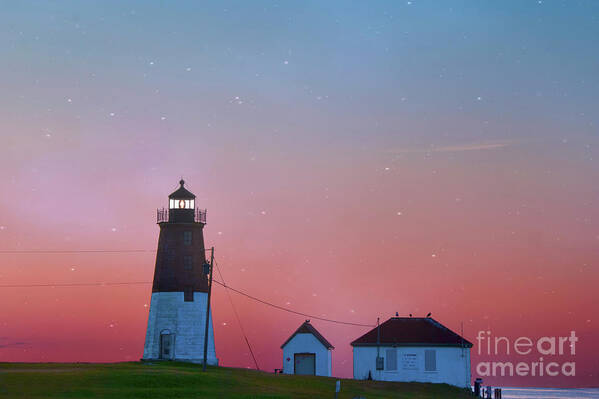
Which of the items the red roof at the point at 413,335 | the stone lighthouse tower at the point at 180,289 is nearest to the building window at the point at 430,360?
the red roof at the point at 413,335

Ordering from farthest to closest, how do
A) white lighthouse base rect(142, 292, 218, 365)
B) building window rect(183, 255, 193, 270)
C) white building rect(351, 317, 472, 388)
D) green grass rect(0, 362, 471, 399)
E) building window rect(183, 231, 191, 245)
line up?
white building rect(351, 317, 472, 388)
building window rect(183, 231, 191, 245)
building window rect(183, 255, 193, 270)
white lighthouse base rect(142, 292, 218, 365)
green grass rect(0, 362, 471, 399)

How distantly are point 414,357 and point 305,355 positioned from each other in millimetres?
8933

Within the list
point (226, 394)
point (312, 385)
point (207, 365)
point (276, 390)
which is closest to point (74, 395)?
point (226, 394)

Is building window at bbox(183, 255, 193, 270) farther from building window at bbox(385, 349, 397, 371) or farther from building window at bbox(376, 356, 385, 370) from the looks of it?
building window at bbox(385, 349, 397, 371)

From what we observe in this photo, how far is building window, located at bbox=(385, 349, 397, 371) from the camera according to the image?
67.9 m

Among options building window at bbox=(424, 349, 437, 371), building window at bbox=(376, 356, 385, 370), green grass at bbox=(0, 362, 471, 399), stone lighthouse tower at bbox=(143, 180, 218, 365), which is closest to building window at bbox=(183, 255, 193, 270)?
stone lighthouse tower at bbox=(143, 180, 218, 365)

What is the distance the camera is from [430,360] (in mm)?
67688

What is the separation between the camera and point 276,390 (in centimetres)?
4891

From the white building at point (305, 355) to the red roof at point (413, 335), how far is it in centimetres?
298

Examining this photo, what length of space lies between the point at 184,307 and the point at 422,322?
2095 centimetres

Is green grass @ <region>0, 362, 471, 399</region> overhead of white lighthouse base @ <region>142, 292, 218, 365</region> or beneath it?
beneath

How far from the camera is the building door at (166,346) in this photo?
64.0 m

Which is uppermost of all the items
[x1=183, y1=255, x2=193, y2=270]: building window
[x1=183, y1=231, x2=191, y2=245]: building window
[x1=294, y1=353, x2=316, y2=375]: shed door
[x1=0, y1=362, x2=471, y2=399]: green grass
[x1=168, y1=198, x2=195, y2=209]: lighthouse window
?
[x1=168, y1=198, x2=195, y2=209]: lighthouse window

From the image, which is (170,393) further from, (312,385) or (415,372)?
(415,372)
